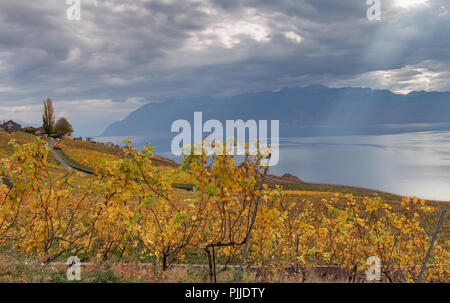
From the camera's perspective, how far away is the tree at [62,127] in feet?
298

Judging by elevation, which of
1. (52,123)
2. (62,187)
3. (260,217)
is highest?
(52,123)

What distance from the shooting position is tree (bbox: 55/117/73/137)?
90.8 metres

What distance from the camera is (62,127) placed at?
92312 millimetres

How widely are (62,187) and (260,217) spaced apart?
19.0 feet
